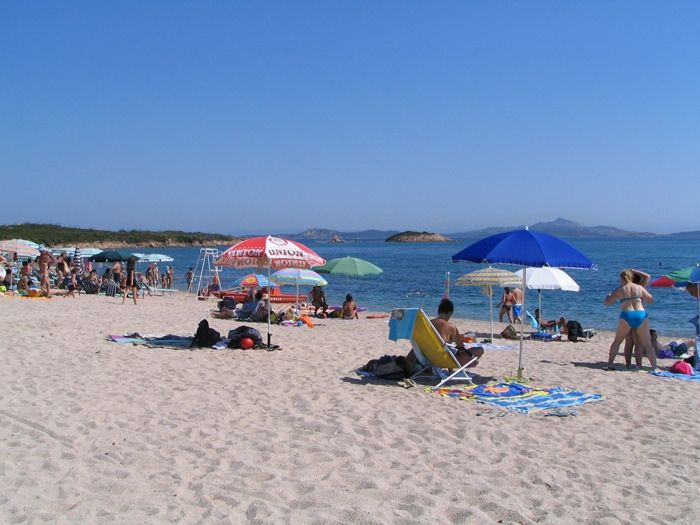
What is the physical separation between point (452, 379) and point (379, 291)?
2460 cm

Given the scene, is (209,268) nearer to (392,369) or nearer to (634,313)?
(392,369)

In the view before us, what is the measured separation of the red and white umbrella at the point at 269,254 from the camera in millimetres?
9828

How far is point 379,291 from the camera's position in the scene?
106 feet

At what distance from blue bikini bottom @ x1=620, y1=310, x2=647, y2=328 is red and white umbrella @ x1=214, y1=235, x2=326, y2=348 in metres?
4.75

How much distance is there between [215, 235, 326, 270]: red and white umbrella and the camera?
32.2ft

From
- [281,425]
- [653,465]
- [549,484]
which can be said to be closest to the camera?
[549,484]

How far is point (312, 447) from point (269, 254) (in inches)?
197

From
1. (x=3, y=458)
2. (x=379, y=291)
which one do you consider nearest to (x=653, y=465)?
(x=3, y=458)

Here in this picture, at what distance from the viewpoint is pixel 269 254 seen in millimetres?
9734

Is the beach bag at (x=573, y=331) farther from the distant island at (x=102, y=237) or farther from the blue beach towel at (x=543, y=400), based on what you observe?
the distant island at (x=102, y=237)

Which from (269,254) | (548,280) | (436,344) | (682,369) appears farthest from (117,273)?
A: (682,369)

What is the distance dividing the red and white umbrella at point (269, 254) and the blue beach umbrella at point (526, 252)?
127 inches

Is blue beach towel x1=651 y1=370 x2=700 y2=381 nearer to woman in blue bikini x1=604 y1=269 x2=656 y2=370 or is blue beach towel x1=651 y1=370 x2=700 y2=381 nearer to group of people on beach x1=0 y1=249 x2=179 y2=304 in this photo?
woman in blue bikini x1=604 y1=269 x2=656 y2=370

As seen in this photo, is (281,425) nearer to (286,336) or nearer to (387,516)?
(387,516)
